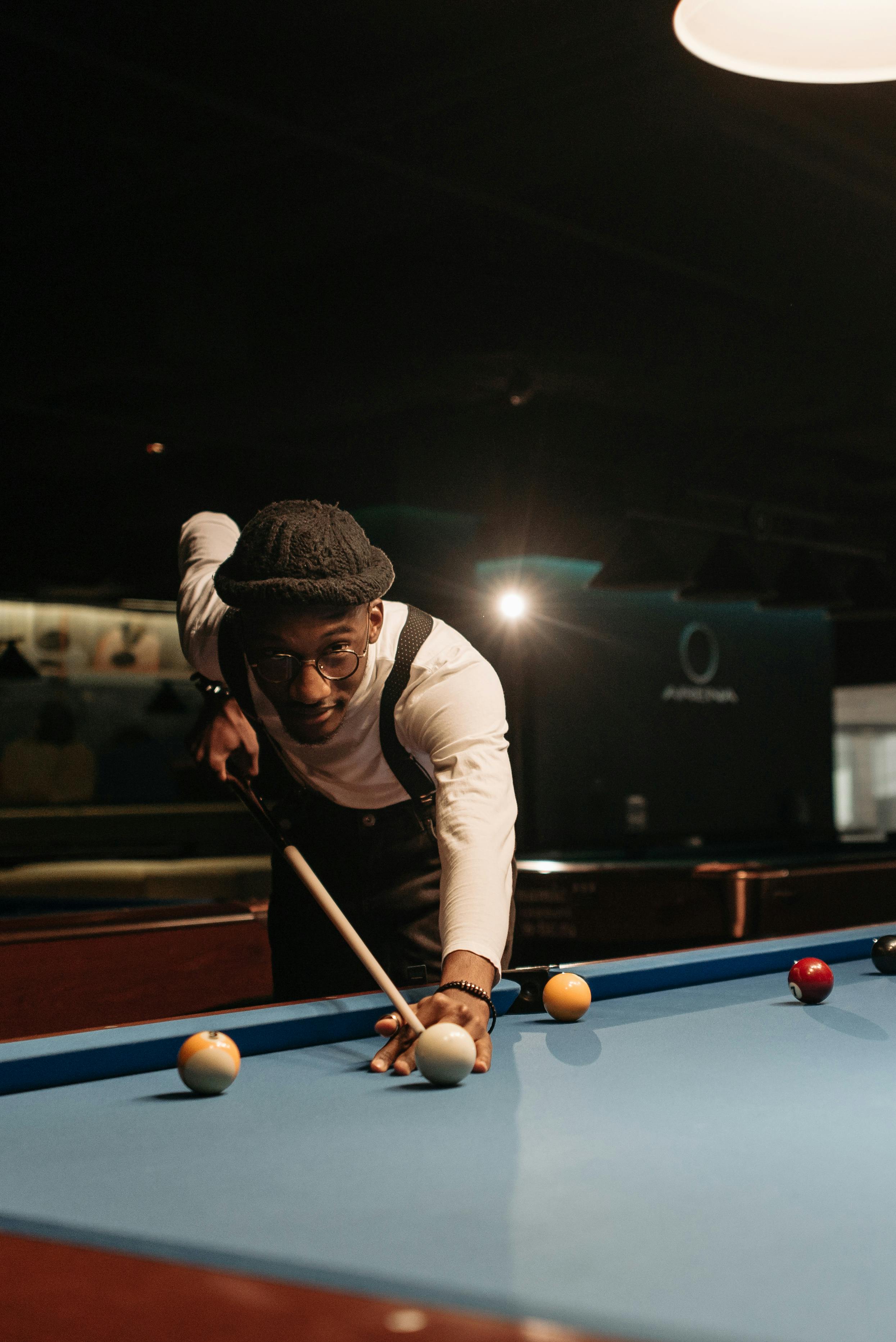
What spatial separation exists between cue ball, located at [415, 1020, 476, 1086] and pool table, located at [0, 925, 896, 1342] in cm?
2

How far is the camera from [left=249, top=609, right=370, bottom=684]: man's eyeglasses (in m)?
2.22

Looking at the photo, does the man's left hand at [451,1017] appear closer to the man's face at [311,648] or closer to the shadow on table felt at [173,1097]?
the shadow on table felt at [173,1097]

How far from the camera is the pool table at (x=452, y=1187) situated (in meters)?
0.76

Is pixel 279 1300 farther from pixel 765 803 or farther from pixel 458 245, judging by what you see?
pixel 765 803

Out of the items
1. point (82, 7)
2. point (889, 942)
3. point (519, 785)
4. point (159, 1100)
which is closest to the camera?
point (159, 1100)

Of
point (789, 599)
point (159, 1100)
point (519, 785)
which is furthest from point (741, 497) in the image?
point (159, 1100)

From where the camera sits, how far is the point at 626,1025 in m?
1.80

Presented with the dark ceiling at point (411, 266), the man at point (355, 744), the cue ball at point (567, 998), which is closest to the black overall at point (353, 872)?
the man at point (355, 744)

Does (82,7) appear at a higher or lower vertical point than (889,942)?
higher

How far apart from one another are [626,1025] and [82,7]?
239 centimetres

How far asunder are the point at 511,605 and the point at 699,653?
98.8 inches

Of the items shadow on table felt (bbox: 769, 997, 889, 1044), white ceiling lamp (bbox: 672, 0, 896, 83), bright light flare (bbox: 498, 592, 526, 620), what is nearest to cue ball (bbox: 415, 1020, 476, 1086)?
shadow on table felt (bbox: 769, 997, 889, 1044)

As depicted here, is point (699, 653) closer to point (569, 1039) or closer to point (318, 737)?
point (318, 737)

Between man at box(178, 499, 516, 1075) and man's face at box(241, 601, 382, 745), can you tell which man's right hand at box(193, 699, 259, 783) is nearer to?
man at box(178, 499, 516, 1075)
